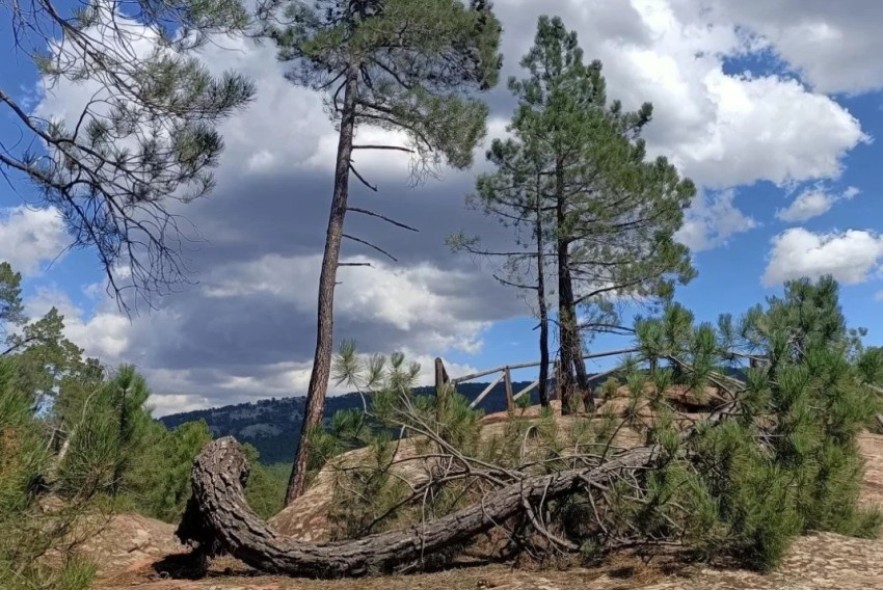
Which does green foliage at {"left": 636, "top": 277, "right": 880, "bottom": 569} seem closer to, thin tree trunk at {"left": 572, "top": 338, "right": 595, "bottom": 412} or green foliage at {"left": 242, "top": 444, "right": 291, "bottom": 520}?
thin tree trunk at {"left": 572, "top": 338, "right": 595, "bottom": 412}

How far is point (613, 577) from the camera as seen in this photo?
4.92 meters

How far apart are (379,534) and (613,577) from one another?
6.11ft

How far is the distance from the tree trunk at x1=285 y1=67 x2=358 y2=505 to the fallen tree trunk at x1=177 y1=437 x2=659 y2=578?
4153 millimetres

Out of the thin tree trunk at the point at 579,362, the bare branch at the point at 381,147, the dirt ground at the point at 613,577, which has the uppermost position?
the bare branch at the point at 381,147

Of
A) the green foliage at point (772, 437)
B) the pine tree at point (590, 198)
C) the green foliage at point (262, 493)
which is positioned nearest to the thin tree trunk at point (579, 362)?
the pine tree at point (590, 198)

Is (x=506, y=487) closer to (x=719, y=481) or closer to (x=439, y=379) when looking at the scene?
(x=719, y=481)

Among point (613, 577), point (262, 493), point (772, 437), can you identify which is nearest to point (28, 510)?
point (613, 577)

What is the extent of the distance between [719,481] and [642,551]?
0.73 meters

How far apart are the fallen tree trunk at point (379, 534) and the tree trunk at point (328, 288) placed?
163 inches

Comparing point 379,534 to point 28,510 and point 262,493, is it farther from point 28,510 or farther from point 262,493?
point 262,493

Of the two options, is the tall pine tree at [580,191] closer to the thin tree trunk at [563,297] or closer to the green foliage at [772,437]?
the thin tree trunk at [563,297]

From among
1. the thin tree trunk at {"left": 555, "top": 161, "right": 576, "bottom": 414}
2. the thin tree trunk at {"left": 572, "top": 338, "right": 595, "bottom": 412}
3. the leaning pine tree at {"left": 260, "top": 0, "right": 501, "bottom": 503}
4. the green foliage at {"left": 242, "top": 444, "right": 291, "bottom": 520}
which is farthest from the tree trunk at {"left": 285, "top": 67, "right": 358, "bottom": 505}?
the green foliage at {"left": 242, "top": 444, "right": 291, "bottom": 520}

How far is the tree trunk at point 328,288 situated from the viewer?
1039 cm

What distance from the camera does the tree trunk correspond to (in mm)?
10391
